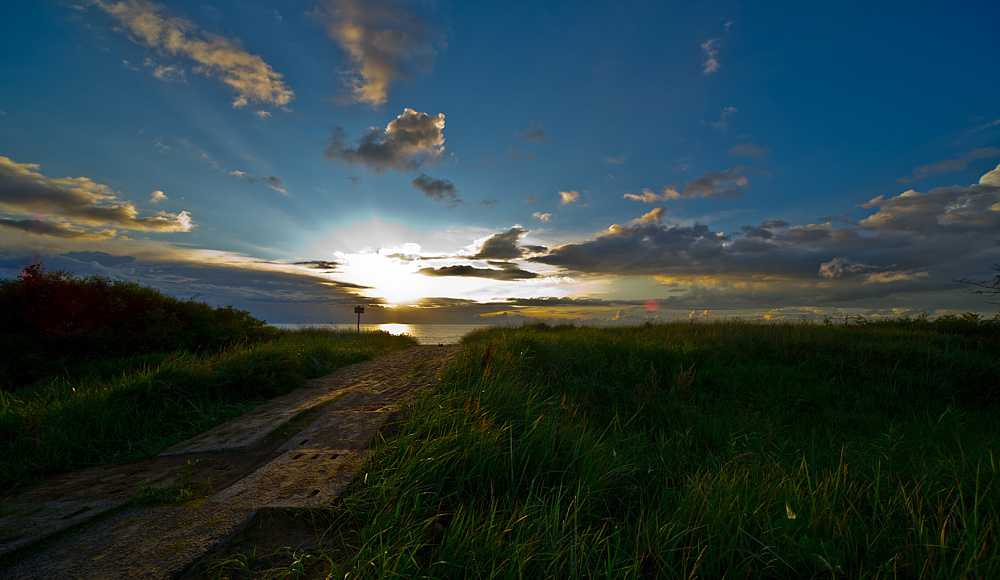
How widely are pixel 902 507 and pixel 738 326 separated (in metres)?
10.6

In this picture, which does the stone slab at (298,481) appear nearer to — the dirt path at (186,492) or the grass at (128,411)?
the dirt path at (186,492)

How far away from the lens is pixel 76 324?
7.96 m

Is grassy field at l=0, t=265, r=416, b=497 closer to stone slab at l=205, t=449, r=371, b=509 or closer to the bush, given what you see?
the bush

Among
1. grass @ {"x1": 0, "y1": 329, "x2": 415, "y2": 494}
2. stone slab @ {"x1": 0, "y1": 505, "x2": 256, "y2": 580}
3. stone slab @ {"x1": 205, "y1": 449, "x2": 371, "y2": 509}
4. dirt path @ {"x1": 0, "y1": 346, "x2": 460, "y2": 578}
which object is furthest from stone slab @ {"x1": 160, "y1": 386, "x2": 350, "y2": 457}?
stone slab @ {"x1": 0, "y1": 505, "x2": 256, "y2": 580}

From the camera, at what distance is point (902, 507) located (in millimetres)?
2420

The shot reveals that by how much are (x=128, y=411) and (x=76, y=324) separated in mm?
6031

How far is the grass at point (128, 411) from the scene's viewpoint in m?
3.55

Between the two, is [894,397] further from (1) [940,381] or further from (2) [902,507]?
(2) [902,507]

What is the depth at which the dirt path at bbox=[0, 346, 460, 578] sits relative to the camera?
1864 millimetres

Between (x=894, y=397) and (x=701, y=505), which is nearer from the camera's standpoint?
(x=701, y=505)

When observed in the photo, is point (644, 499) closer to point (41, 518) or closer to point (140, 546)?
point (140, 546)

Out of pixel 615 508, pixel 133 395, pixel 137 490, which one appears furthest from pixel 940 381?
pixel 133 395

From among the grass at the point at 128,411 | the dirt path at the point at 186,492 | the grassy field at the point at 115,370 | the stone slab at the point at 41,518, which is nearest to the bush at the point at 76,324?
the grassy field at the point at 115,370

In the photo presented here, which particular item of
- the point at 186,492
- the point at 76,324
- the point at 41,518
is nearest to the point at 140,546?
the point at 186,492
